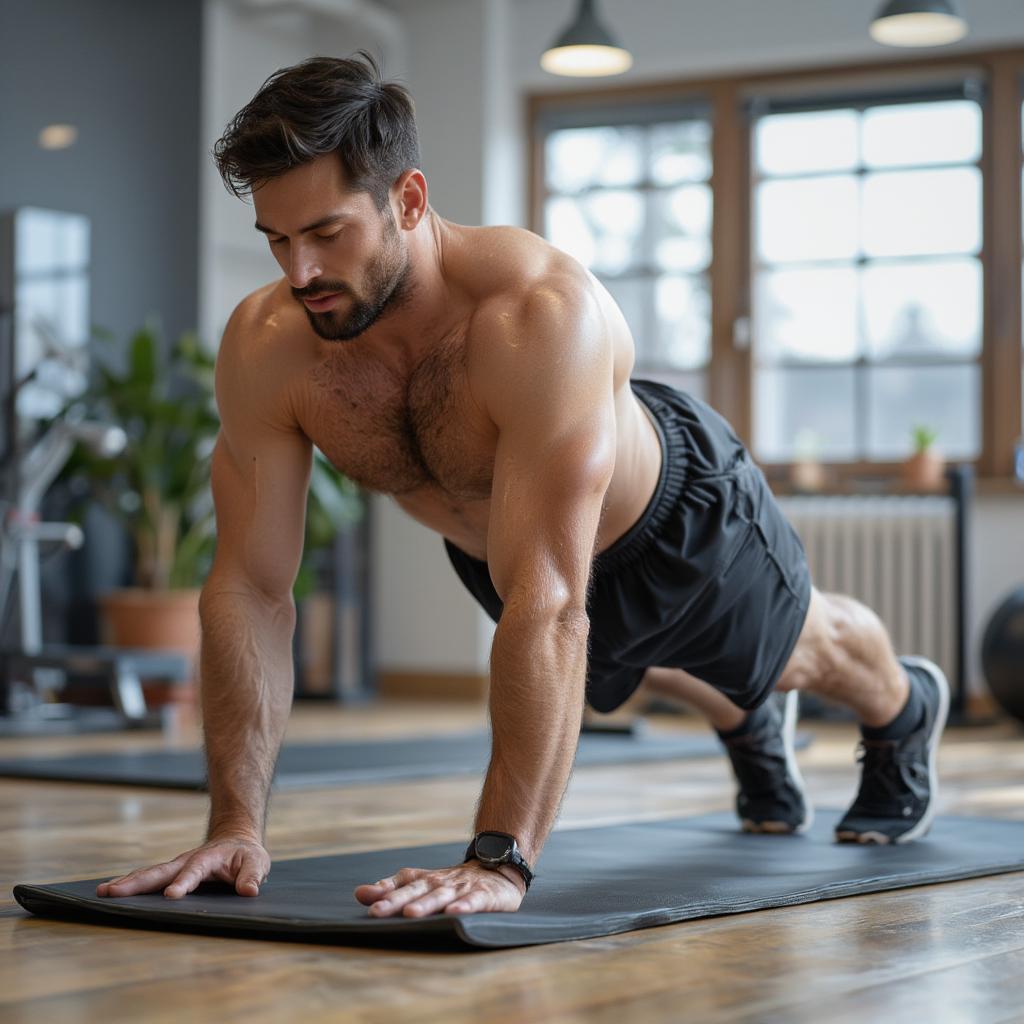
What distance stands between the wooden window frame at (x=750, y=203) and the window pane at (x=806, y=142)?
7 centimetres

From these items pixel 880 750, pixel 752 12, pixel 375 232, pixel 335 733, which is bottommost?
pixel 335 733

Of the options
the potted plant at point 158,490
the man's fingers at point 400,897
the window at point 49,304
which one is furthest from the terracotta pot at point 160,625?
the man's fingers at point 400,897

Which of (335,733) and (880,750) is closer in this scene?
(880,750)

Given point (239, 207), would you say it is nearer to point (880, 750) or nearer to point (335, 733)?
point (335, 733)

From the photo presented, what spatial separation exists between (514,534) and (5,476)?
3250mm

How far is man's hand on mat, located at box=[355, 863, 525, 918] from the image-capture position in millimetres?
1457

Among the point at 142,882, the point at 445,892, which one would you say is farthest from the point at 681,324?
the point at 445,892

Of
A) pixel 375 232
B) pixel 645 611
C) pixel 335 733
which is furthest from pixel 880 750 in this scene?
pixel 335 733

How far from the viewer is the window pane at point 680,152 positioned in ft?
19.3

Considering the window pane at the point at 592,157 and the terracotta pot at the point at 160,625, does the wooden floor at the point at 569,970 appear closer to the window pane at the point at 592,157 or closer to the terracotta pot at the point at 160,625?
the terracotta pot at the point at 160,625

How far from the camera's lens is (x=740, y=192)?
19.0 feet

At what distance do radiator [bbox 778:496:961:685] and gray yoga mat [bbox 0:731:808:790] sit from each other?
51.2 inches

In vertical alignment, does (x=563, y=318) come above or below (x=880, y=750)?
above

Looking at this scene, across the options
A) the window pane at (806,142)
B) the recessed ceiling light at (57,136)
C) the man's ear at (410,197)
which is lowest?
the man's ear at (410,197)
